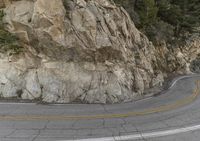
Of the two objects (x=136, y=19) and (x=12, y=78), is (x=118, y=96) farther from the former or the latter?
(x=136, y=19)

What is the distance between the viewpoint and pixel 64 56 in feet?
45.6

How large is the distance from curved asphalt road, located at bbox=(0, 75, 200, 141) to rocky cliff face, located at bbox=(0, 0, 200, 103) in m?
1.45

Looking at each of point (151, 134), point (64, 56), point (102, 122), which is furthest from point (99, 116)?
point (64, 56)

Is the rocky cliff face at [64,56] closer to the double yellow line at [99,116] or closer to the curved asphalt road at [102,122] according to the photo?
the curved asphalt road at [102,122]

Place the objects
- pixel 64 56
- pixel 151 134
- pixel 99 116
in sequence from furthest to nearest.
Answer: pixel 64 56
pixel 99 116
pixel 151 134

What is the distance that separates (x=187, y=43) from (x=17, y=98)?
884 inches

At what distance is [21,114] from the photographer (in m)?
10.2

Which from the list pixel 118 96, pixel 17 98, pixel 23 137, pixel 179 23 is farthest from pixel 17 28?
pixel 179 23

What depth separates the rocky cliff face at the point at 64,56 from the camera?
13.3 metres

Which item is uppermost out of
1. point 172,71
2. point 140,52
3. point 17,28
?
point 17,28

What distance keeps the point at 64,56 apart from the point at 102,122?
542 centimetres

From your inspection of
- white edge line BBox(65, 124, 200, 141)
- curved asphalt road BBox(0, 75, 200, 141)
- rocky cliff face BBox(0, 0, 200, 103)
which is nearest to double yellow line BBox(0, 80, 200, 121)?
curved asphalt road BBox(0, 75, 200, 141)

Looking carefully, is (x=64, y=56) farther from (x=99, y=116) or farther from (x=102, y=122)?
(x=102, y=122)

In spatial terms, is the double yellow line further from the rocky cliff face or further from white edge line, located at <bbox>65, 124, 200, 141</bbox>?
the rocky cliff face
